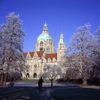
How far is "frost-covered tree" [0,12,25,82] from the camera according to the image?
17.8 m

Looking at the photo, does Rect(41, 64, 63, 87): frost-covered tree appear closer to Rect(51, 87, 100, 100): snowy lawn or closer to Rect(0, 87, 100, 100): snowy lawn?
Rect(0, 87, 100, 100): snowy lawn

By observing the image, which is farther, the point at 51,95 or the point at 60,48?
the point at 60,48

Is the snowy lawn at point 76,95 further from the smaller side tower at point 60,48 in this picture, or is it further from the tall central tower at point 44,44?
the tall central tower at point 44,44

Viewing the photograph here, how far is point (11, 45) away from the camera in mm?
19281

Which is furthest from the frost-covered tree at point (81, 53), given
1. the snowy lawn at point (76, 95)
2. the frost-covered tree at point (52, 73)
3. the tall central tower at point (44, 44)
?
the tall central tower at point (44, 44)

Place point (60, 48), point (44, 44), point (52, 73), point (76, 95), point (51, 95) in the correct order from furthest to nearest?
point (44, 44) < point (60, 48) < point (52, 73) < point (51, 95) < point (76, 95)

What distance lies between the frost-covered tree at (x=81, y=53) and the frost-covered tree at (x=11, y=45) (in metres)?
9.53

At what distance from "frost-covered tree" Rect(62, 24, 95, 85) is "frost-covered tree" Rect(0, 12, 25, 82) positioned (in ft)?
31.3

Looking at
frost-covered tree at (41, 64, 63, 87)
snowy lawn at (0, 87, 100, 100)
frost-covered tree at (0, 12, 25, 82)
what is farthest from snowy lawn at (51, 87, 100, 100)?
frost-covered tree at (41, 64, 63, 87)

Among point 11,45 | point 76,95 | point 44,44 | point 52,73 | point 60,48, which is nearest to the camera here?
point 76,95

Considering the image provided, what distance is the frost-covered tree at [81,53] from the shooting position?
22023mm

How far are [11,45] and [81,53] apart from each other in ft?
42.9

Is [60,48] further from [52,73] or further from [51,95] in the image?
[51,95]

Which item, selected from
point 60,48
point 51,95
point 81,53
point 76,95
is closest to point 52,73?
point 81,53
